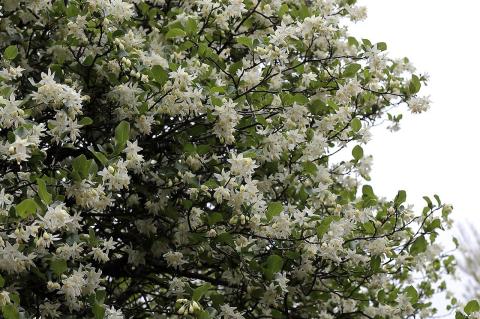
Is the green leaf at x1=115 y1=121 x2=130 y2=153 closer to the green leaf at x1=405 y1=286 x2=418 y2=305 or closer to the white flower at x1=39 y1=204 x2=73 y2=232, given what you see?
the white flower at x1=39 y1=204 x2=73 y2=232

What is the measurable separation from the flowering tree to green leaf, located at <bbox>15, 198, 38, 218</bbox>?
2.5 inches

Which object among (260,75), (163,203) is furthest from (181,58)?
(163,203)

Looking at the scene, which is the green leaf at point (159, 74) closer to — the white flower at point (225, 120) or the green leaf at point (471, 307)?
the white flower at point (225, 120)

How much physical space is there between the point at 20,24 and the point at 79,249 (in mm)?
1581

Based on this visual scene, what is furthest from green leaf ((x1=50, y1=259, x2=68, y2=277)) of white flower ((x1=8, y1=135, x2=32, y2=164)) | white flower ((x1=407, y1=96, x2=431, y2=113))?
white flower ((x1=407, y1=96, x2=431, y2=113))

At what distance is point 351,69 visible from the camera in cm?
366

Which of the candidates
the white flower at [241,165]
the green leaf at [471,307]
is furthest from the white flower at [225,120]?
the green leaf at [471,307]

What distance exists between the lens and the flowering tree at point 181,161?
9.02ft

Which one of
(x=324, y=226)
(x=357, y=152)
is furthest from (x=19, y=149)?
(x=357, y=152)

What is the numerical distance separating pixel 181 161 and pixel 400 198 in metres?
1.22

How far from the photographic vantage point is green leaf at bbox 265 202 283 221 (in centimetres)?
313

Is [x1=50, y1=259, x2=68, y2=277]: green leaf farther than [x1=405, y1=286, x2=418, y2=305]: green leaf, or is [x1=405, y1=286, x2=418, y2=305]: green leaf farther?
[x1=405, y1=286, x2=418, y2=305]: green leaf

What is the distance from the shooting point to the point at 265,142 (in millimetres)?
3477

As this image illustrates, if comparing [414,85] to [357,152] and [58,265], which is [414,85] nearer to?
[357,152]
